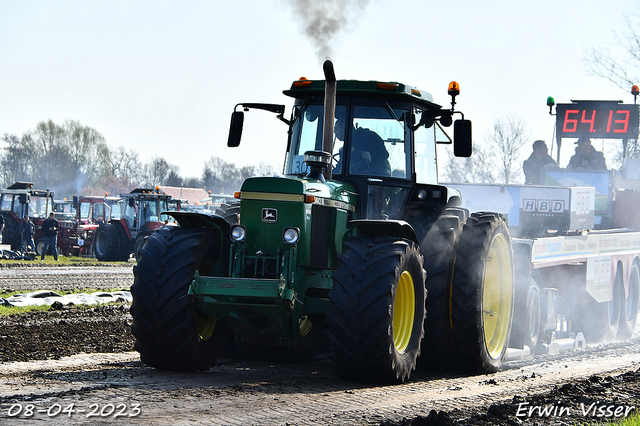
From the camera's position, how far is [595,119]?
57.6ft

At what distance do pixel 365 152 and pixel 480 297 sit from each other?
1875 mm

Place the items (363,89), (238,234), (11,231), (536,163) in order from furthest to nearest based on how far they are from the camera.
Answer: (11,231), (536,163), (363,89), (238,234)

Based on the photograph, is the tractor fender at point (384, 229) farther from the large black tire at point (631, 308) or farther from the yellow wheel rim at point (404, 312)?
the large black tire at point (631, 308)

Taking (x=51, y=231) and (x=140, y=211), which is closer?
(x=51, y=231)

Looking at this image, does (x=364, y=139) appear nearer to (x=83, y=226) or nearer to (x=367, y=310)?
(x=367, y=310)

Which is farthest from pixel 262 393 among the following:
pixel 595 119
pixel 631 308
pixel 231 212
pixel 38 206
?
pixel 38 206

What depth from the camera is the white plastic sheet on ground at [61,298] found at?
1316cm

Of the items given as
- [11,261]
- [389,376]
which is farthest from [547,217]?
[11,261]

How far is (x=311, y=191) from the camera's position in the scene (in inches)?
278

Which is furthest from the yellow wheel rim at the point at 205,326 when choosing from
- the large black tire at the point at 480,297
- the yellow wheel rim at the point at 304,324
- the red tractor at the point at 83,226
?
the red tractor at the point at 83,226

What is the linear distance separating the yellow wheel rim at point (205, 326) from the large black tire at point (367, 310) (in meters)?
1.38

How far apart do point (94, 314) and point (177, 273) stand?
5761 mm

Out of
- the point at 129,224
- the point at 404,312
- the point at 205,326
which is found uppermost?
the point at 404,312

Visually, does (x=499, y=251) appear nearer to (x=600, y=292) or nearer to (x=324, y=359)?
(x=324, y=359)
